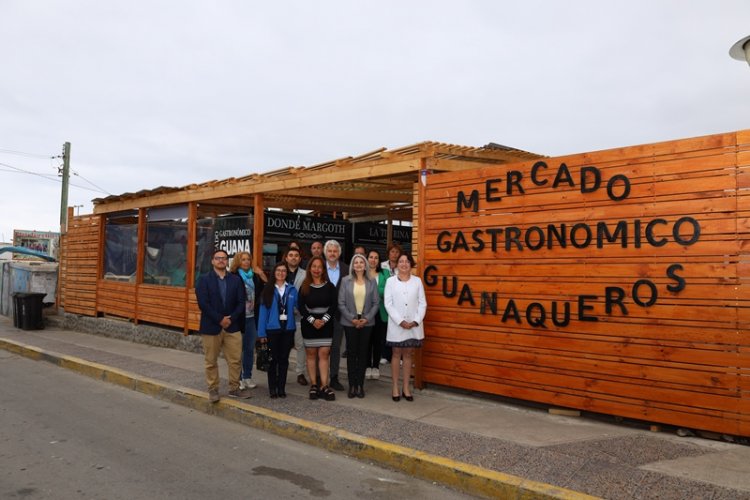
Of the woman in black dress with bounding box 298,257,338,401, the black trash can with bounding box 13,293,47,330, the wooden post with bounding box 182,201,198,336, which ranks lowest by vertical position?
the black trash can with bounding box 13,293,47,330

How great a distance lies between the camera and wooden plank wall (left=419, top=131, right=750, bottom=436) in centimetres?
486

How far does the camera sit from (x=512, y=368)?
241 inches

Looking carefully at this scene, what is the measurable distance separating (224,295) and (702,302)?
5.01m

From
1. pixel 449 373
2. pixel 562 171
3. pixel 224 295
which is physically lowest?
pixel 449 373

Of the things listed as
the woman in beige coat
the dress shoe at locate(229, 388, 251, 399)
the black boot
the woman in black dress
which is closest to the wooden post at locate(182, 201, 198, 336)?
the dress shoe at locate(229, 388, 251, 399)

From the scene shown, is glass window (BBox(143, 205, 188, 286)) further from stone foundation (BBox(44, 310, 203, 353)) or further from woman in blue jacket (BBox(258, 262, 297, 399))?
woman in blue jacket (BBox(258, 262, 297, 399))

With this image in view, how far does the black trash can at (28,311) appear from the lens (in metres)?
14.2

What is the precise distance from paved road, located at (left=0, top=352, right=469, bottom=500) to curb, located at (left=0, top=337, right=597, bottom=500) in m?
0.11

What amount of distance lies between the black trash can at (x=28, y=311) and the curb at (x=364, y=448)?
7.76 m

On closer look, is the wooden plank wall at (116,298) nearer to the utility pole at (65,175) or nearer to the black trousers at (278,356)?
the black trousers at (278,356)

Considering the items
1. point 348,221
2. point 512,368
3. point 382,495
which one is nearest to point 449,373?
point 512,368

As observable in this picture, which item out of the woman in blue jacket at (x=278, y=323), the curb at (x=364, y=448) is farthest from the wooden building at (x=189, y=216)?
the curb at (x=364, y=448)

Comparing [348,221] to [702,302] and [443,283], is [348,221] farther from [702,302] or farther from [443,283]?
[702,302]

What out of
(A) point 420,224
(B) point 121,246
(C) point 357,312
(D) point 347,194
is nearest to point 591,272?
(A) point 420,224
